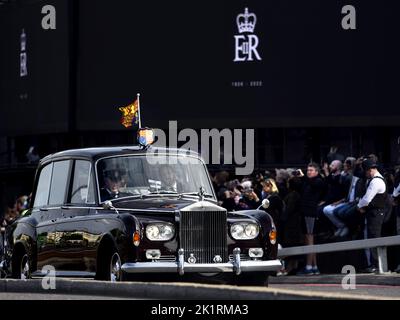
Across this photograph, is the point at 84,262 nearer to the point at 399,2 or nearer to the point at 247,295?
the point at 247,295

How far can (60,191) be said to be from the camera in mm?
17703

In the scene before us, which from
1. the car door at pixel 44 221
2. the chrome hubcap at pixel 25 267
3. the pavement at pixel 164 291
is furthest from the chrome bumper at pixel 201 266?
the chrome hubcap at pixel 25 267

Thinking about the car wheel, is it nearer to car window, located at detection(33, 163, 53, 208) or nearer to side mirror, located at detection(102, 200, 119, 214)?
car window, located at detection(33, 163, 53, 208)

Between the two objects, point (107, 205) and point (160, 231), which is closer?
point (160, 231)

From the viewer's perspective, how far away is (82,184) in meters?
17.2

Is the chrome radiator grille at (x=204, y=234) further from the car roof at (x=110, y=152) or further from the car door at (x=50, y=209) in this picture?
the car door at (x=50, y=209)

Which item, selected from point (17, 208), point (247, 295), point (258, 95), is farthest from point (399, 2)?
point (247, 295)

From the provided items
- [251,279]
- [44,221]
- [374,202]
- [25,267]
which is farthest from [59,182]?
[374,202]

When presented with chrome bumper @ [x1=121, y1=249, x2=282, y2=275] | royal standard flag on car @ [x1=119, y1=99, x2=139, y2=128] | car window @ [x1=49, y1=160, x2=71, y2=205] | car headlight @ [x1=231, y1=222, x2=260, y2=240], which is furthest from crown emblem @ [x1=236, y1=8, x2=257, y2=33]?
chrome bumper @ [x1=121, y1=249, x2=282, y2=275]

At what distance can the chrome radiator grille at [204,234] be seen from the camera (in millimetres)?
15773

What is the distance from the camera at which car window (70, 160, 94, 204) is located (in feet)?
55.6

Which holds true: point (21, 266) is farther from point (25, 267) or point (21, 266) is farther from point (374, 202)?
point (374, 202)

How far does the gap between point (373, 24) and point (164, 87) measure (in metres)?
5.62

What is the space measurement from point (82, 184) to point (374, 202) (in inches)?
204
